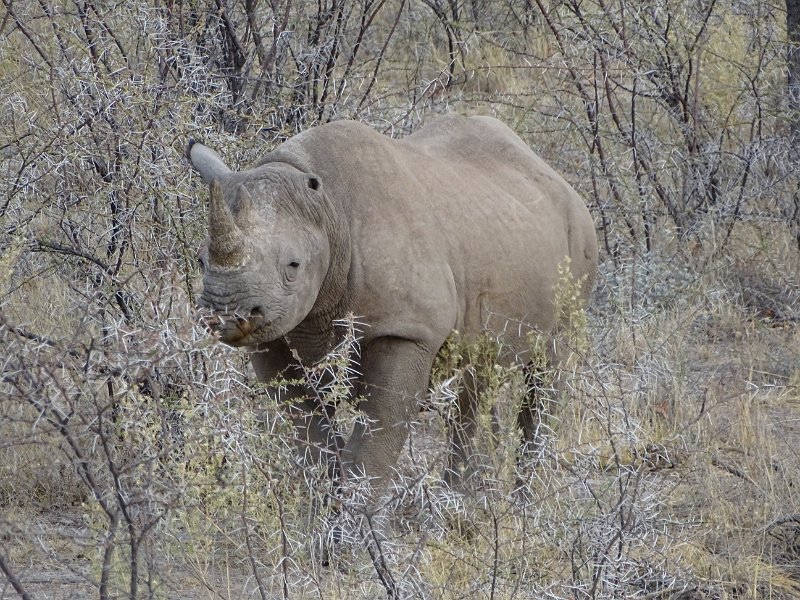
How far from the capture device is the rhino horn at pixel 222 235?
498 centimetres

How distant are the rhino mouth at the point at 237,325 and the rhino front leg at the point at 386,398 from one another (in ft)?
2.16

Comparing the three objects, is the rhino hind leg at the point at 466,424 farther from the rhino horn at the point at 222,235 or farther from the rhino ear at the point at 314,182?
the rhino horn at the point at 222,235

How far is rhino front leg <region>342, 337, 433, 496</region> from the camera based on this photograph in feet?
18.9

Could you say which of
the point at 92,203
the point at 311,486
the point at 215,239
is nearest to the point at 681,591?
the point at 311,486

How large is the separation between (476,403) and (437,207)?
0.93 meters

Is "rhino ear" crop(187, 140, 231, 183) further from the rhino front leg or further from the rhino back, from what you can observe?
the rhino front leg

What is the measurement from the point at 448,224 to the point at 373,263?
0.55 metres

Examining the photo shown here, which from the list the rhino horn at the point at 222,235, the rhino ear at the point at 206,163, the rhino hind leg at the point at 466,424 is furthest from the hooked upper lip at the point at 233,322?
the rhino hind leg at the point at 466,424

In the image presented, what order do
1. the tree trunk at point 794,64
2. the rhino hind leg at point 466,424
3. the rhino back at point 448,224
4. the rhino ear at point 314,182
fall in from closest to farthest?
1. the rhino ear at point 314,182
2. the rhino back at point 448,224
3. the rhino hind leg at point 466,424
4. the tree trunk at point 794,64

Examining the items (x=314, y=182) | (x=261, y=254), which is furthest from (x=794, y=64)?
(x=261, y=254)

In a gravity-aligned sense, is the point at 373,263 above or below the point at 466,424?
above

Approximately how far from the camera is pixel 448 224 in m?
6.13

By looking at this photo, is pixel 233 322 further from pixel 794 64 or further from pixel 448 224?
pixel 794 64

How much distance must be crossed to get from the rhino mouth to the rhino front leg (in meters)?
0.66
